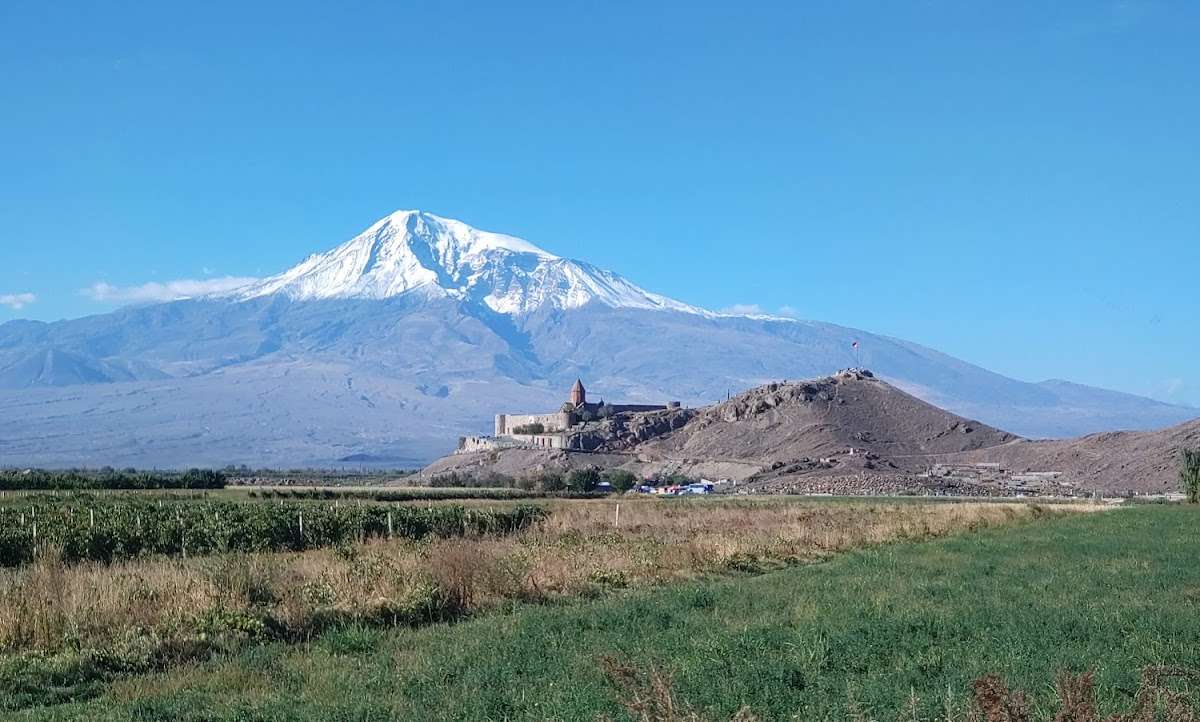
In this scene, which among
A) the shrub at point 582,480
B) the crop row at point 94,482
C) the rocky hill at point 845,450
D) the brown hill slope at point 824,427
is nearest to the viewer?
the crop row at point 94,482

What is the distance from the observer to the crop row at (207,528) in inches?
1029

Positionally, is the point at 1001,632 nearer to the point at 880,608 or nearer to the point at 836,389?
the point at 880,608

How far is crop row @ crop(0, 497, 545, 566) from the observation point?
26.1 meters

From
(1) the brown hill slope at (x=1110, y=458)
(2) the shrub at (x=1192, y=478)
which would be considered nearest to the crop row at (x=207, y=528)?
(2) the shrub at (x=1192, y=478)

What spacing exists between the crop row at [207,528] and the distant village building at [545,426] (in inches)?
3067

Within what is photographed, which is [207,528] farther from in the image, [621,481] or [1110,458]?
[1110,458]

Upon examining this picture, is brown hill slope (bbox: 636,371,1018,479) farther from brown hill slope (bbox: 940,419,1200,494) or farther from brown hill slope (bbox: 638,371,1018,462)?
brown hill slope (bbox: 940,419,1200,494)

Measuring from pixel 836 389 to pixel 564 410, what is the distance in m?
36.4

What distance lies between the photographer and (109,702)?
11031 mm

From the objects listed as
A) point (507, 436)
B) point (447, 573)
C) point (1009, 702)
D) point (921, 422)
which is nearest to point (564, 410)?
point (507, 436)

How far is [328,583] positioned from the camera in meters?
17.2

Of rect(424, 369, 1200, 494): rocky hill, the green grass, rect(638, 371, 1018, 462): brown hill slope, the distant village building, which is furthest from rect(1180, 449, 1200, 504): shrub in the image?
the distant village building

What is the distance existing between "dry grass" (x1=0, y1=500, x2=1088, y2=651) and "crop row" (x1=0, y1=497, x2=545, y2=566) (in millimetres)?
4562

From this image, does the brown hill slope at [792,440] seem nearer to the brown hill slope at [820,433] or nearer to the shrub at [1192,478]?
the brown hill slope at [820,433]
